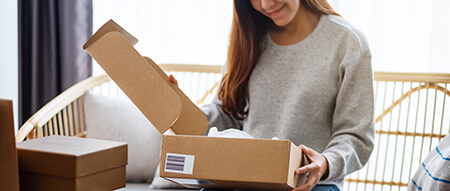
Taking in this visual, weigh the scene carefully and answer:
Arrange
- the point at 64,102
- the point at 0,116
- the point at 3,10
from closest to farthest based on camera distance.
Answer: the point at 0,116, the point at 64,102, the point at 3,10

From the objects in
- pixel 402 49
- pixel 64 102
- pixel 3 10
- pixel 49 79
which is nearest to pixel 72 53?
pixel 49 79

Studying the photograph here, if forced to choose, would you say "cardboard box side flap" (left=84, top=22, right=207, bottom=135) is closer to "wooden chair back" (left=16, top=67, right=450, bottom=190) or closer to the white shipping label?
the white shipping label

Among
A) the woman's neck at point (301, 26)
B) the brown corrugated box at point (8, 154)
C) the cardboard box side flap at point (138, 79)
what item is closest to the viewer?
the brown corrugated box at point (8, 154)

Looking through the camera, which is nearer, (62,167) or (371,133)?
(62,167)

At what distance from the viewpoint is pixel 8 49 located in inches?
85.4

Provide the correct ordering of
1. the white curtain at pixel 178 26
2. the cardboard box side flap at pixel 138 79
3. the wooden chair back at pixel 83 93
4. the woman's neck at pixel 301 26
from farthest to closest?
1. the white curtain at pixel 178 26
2. the wooden chair back at pixel 83 93
3. the woman's neck at pixel 301 26
4. the cardboard box side flap at pixel 138 79

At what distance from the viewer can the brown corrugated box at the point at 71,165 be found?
3.18 ft

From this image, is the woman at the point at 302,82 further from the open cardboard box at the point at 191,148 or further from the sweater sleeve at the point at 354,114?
the open cardboard box at the point at 191,148

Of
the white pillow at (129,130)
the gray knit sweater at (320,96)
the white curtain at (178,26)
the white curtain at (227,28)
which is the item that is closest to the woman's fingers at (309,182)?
the gray knit sweater at (320,96)

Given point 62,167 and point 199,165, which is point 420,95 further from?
point 62,167

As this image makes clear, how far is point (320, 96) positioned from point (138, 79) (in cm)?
55

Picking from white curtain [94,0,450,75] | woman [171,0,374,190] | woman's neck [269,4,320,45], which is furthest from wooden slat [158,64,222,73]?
woman's neck [269,4,320,45]

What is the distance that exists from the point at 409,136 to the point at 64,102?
4.26 feet

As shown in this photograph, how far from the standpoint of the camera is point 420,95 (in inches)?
70.8
